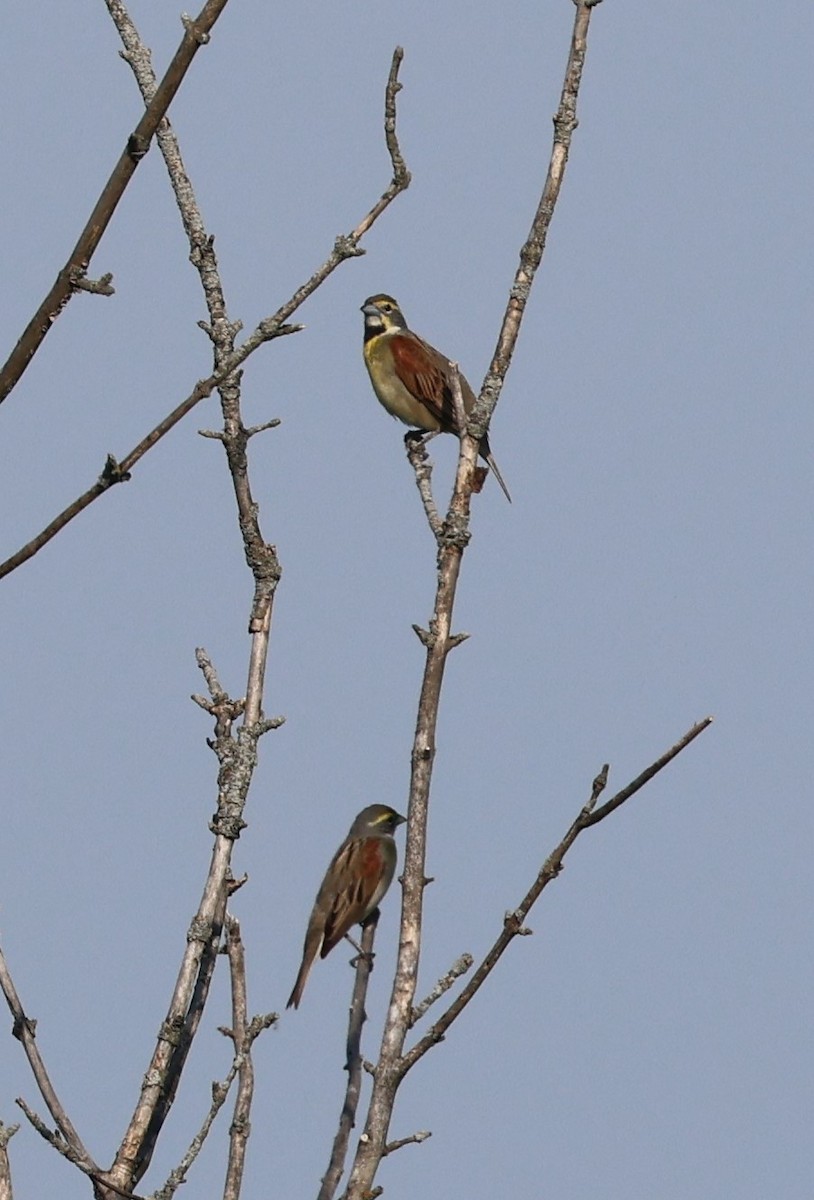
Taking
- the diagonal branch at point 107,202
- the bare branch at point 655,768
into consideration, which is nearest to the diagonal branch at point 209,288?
the diagonal branch at point 107,202

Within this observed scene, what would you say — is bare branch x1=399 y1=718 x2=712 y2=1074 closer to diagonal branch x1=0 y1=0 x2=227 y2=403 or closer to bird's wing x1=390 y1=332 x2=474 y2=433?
diagonal branch x1=0 y1=0 x2=227 y2=403

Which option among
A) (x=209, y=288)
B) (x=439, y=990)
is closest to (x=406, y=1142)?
(x=439, y=990)

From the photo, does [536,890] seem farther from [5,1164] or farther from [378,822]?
[378,822]

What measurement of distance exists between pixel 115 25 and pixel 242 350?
2460 millimetres

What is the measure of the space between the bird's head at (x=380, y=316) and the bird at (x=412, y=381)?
0.01 m

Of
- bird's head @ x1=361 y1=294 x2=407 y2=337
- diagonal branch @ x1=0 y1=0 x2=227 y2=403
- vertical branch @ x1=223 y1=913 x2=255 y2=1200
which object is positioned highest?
bird's head @ x1=361 y1=294 x2=407 y2=337

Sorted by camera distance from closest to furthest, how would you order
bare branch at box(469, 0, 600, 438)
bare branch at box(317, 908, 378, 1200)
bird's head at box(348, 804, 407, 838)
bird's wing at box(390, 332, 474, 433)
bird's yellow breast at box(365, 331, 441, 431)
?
bare branch at box(317, 908, 378, 1200) → bare branch at box(469, 0, 600, 438) → bird's head at box(348, 804, 407, 838) → bird's wing at box(390, 332, 474, 433) → bird's yellow breast at box(365, 331, 441, 431)

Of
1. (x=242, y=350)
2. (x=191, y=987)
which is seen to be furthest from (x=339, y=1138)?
(x=242, y=350)

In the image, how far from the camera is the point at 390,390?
10.9 metres

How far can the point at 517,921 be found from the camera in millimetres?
3568

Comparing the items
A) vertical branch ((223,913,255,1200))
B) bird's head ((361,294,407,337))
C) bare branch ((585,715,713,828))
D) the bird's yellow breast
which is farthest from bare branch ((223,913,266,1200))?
bird's head ((361,294,407,337))

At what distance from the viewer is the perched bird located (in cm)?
772

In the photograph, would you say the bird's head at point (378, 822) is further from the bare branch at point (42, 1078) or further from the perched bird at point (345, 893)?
the bare branch at point (42, 1078)

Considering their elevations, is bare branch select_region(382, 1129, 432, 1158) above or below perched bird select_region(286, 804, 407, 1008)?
below
